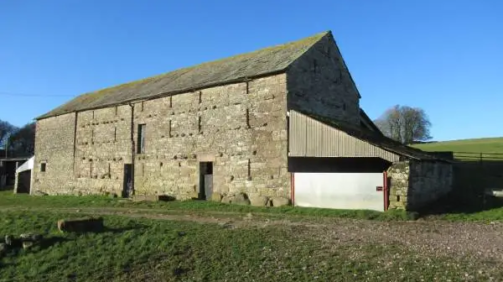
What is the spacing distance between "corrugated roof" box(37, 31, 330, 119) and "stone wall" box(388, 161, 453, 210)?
679 cm

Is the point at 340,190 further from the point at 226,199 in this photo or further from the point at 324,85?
the point at 324,85

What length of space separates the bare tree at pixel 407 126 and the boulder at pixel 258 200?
39412 mm

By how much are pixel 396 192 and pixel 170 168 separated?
40.9 ft

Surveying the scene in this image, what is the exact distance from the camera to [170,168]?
72.2 ft

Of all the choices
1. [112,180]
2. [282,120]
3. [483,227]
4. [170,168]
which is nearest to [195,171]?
[170,168]

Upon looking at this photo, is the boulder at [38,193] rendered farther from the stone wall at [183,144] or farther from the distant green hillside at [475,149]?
the distant green hillside at [475,149]

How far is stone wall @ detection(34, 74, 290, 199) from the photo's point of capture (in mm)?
18094

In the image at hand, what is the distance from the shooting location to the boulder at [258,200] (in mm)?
17500

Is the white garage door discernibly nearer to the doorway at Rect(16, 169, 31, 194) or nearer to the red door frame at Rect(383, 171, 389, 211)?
the red door frame at Rect(383, 171, 389, 211)

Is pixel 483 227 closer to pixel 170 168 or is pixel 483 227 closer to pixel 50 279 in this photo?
pixel 50 279

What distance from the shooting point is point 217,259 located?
8539mm

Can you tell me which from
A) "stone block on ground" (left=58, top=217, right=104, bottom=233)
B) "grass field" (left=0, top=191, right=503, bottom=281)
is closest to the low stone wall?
"grass field" (left=0, top=191, right=503, bottom=281)

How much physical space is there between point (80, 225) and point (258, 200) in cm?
829

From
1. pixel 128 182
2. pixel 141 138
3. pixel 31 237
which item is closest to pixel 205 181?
pixel 141 138
